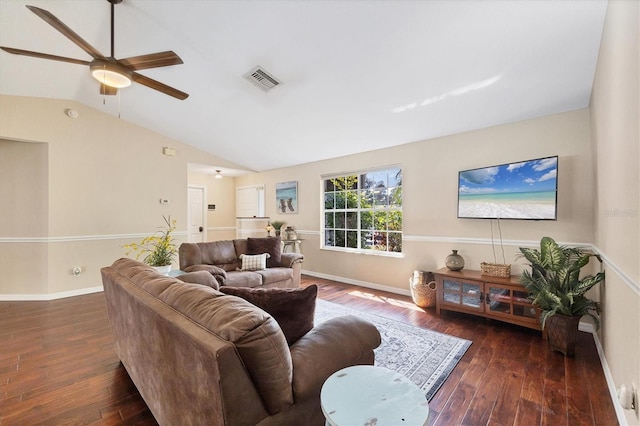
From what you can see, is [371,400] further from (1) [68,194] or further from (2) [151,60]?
(1) [68,194]

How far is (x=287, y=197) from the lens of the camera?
604 centimetres

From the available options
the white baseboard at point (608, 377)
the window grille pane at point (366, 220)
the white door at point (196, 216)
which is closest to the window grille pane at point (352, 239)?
the window grille pane at point (366, 220)

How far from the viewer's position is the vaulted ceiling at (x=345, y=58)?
6.83 ft

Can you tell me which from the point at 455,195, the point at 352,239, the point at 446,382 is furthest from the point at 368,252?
the point at 446,382

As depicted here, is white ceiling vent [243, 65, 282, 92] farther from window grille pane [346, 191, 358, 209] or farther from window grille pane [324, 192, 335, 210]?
window grille pane [324, 192, 335, 210]

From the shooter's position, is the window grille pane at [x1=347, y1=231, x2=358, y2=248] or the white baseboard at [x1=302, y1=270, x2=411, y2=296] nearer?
the white baseboard at [x1=302, y1=270, x2=411, y2=296]

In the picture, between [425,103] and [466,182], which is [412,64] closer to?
[425,103]

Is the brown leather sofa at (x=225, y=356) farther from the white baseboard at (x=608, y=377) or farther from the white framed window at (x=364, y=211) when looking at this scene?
the white framed window at (x=364, y=211)

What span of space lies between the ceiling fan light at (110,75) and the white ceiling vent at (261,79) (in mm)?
1188

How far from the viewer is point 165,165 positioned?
17.4ft

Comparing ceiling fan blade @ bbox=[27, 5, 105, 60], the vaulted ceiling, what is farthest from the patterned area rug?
ceiling fan blade @ bbox=[27, 5, 105, 60]

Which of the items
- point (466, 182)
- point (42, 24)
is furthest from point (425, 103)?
point (42, 24)

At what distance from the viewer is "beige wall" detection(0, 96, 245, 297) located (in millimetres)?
4039

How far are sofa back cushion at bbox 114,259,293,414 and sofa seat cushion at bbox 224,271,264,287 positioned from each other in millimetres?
2316
